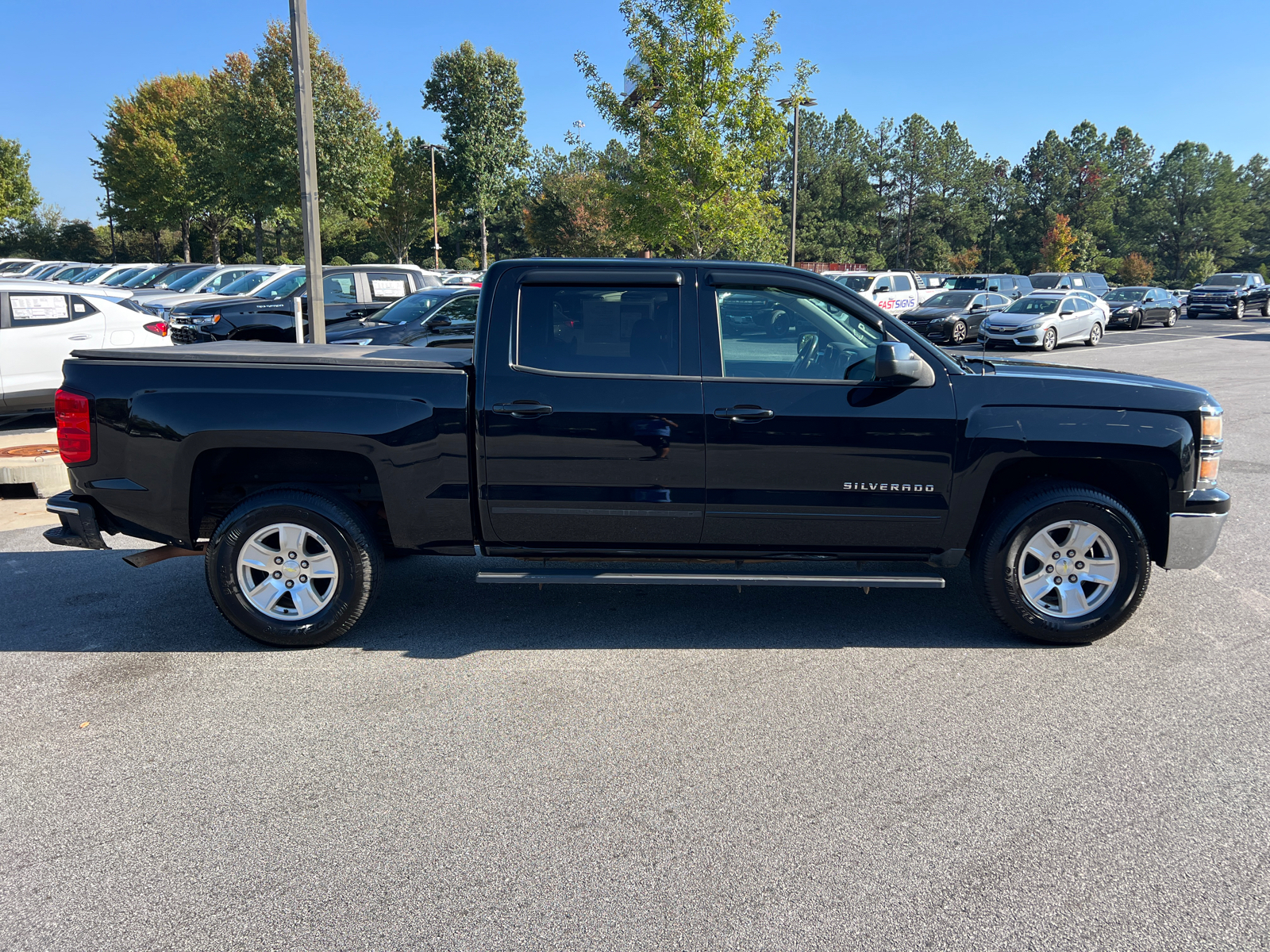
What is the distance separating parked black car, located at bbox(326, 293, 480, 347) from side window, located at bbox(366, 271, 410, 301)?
121 inches

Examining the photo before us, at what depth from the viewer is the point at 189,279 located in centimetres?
2533

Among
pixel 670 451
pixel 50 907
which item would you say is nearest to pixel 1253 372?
pixel 670 451

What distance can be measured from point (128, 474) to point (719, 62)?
22.2m

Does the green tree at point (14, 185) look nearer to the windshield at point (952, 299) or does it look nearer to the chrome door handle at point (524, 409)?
the windshield at point (952, 299)

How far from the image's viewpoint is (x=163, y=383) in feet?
15.2

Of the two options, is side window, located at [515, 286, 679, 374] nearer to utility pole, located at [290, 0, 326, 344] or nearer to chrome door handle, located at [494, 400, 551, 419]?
chrome door handle, located at [494, 400, 551, 419]

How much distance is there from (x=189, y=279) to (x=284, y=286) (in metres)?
8.02

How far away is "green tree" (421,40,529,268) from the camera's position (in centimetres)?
6588

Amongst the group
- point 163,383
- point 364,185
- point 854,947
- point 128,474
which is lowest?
point 854,947

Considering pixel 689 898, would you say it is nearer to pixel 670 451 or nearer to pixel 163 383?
pixel 670 451

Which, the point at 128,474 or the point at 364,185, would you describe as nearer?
the point at 128,474

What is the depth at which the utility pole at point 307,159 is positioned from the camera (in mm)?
10133

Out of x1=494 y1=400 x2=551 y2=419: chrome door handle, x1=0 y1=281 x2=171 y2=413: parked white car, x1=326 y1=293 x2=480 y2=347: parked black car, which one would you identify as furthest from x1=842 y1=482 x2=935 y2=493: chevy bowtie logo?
x1=0 y1=281 x2=171 y2=413: parked white car

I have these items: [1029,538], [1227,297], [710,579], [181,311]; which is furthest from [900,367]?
[1227,297]
